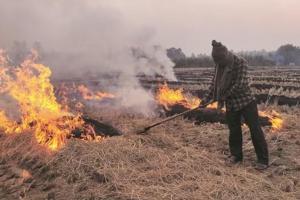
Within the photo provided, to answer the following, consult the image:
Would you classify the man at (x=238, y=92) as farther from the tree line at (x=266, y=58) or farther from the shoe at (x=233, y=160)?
the tree line at (x=266, y=58)

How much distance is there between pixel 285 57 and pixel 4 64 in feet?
239

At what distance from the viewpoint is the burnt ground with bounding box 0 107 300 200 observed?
621 centimetres

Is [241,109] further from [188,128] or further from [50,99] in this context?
[50,99]

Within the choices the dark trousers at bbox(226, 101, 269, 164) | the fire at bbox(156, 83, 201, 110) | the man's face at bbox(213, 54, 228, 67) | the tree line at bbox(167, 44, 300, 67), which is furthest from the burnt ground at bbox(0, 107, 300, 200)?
the tree line at bbox(167, 44, 300, 67)

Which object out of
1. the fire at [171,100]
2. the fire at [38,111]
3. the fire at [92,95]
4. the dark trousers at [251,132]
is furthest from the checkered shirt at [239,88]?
the fire at [92,95]

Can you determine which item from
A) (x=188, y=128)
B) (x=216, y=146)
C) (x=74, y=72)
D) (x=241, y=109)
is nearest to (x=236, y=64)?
(x=241, y=109)

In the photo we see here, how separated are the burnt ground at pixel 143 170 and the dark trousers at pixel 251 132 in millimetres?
226

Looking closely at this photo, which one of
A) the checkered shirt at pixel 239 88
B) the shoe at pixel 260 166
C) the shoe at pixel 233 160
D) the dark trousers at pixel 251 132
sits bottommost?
the shoe at pixel 260 166

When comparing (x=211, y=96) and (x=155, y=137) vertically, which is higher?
(x=211, y=96)

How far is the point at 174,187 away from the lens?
6.23 metres

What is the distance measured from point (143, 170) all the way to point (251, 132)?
6.33 feet

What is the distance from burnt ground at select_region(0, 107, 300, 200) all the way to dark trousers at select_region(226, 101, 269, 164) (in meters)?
0.23

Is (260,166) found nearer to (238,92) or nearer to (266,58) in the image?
(238,92)

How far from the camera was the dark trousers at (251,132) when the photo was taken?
25.1ft
